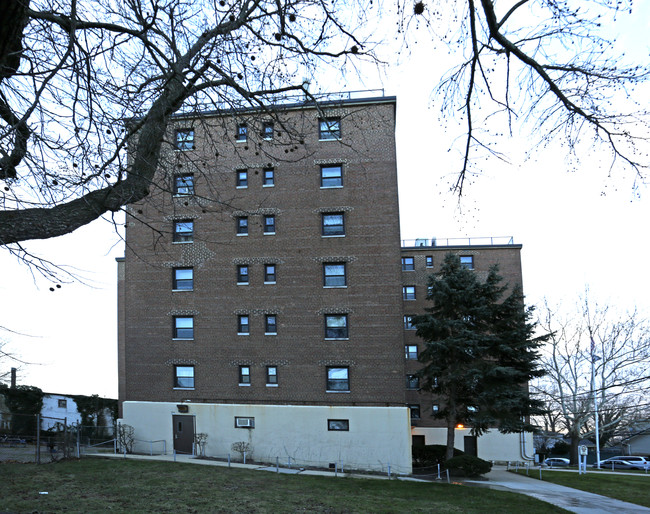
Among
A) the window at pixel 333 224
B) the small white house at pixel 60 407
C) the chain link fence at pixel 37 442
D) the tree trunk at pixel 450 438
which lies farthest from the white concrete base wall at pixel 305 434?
the small white house at pixel 60 407

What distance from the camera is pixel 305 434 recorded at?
95.9 feet

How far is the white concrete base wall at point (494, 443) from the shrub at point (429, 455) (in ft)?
32.4

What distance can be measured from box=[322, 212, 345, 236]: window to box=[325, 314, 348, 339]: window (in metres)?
4.49

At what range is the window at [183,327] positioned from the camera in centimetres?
3184

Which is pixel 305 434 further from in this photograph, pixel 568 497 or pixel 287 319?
pixel 568 497

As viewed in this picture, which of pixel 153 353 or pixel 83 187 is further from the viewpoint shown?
pixel 153 353

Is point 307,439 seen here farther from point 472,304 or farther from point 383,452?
point 472,304

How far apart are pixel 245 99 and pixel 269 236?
25.1 metres

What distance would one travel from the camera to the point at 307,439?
29.2 meters

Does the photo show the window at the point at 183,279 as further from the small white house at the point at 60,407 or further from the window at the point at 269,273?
the small white house at the point at 60,407

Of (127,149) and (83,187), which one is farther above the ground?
(127,149)

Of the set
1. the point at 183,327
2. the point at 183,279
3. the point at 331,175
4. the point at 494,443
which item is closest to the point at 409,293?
the point at 494,443

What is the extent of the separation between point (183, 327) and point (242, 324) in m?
3.50

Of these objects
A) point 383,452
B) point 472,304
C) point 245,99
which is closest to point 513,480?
point 383,452
